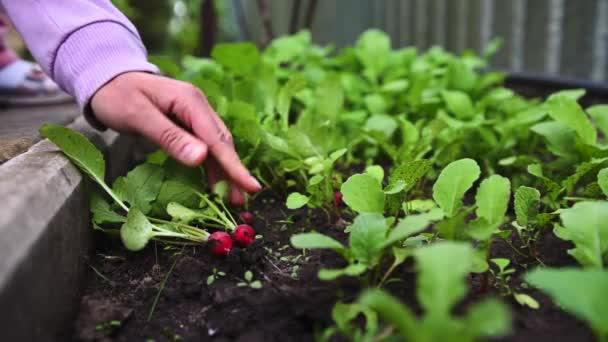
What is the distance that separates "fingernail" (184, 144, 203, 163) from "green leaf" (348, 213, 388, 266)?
1.06ft

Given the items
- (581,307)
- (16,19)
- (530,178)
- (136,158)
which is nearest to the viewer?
(581,307)

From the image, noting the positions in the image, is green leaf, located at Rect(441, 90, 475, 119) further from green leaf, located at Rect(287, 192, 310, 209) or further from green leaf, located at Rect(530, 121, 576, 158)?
green leaf, located at Rect(287, 192, 310, 209)

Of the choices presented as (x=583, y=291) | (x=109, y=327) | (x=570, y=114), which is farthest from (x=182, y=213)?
(x=570, y=114)

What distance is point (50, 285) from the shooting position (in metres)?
0.68

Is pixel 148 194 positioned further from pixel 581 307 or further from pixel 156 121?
pixel 581 307

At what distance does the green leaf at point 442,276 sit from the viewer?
49 cm

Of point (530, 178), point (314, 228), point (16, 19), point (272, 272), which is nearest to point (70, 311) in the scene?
point (272, 272)

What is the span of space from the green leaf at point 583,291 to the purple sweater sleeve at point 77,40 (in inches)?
32.4

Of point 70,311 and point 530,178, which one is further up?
point 70,311

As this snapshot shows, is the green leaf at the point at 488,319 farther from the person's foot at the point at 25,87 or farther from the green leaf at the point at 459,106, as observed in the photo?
the person's foot at the point at 25,87

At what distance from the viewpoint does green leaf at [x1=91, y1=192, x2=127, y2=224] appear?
96 centimetres

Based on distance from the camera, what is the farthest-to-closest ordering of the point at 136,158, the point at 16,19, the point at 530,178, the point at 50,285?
the point at 136,158
the point at 530,178
the point at 16,19
the point at 50,285

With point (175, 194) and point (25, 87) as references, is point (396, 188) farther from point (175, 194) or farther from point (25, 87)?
point (25, 87)

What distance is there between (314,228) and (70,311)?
1.55ft
